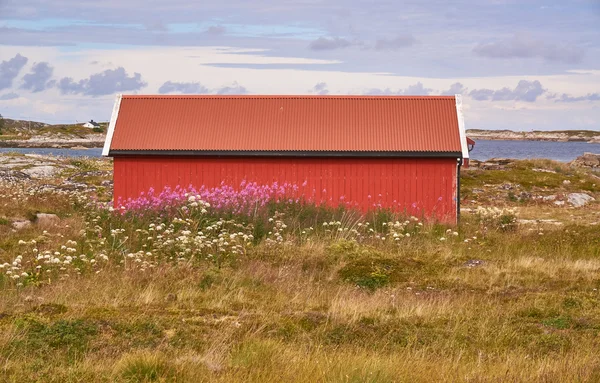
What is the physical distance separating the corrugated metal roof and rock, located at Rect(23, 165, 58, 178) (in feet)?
57.7

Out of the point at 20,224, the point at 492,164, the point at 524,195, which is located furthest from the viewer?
the point at 492,164

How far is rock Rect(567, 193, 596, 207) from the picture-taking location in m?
30.6

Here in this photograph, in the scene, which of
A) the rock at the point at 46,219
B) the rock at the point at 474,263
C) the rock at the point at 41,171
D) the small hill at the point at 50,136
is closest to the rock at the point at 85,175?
the rock at the point at 41,171

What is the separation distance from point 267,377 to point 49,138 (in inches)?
5740

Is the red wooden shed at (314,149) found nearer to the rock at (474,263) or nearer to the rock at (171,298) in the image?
the rock at (474,263)

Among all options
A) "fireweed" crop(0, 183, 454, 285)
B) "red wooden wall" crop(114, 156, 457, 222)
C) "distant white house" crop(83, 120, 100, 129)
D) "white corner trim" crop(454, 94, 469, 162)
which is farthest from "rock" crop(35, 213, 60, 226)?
"distant white house" crop(83, 120, 100, 129)

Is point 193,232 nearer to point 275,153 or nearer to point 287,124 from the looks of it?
point 275,153

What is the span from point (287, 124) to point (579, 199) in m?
15.2

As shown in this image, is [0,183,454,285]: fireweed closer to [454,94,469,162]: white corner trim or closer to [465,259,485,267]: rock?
[465,259,485,267]: rock

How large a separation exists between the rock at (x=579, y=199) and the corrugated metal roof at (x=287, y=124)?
1082 centimetres

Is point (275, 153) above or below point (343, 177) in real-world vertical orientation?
above

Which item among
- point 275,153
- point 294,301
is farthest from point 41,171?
point 294,301

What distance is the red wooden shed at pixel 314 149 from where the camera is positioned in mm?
21438

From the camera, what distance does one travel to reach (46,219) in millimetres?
18672
